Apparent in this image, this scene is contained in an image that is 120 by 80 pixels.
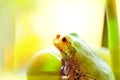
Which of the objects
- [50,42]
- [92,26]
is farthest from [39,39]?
[92,26]

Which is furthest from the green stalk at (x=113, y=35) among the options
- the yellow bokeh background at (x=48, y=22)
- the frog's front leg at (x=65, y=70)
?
the frog's front leg at (x=65, y=70)

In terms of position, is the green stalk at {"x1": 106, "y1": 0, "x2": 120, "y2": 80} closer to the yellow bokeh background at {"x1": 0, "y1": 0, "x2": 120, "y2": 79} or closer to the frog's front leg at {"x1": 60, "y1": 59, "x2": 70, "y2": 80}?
the yellow bokeh background at {"x1": 0, "y1": 0, "x2": 120, "y2": 79}

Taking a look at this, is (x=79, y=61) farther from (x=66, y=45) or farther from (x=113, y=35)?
(x=113, y=35)

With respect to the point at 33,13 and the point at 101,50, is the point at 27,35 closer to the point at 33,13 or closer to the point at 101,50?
the point at 33,13

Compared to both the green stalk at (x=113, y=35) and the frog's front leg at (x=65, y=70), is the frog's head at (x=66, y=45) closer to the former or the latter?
the frog's front leg at (x=65, y=70)

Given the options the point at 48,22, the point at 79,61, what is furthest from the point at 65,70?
the point at 48,22

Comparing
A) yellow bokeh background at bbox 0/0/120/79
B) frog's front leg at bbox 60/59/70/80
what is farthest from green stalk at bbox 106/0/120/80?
frog's front leg at bbox 60/59/70/80
